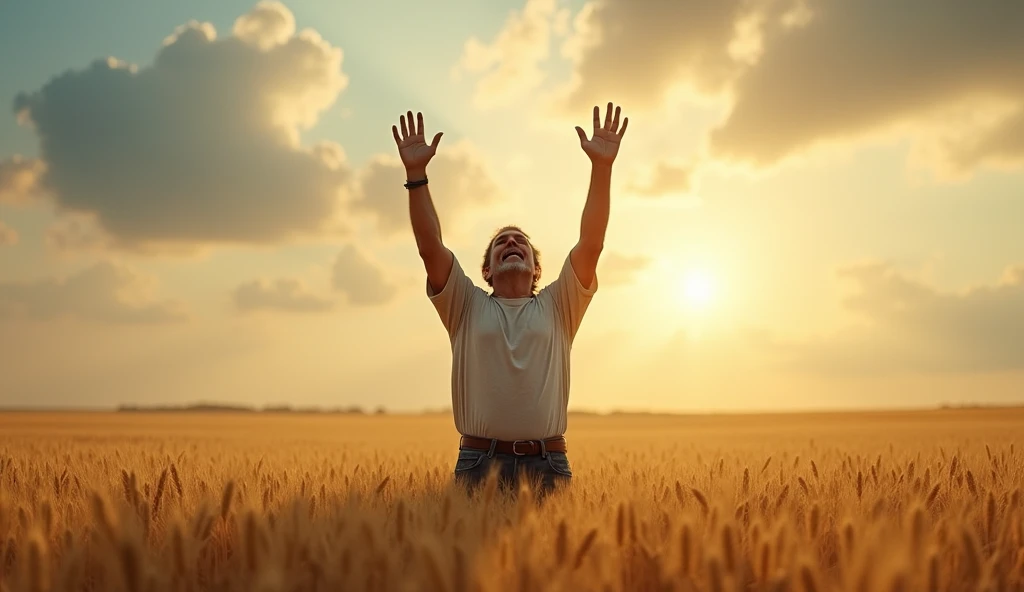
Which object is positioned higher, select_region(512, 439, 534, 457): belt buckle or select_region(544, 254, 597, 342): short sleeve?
select_region(544, 254, 597, 342): short sleeve

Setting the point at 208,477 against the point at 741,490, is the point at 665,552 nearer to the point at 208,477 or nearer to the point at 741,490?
the point at 741,490

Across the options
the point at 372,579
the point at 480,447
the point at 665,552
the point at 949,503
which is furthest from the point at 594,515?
the point at 949,503

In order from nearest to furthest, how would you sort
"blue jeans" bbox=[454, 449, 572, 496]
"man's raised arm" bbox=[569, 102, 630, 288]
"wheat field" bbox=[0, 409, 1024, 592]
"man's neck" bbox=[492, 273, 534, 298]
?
"wheat field" bbox=[0, 409, 1024, 592]
"blue jeans" bbox=[454, 449, 572, 496]
"man's raised arm" bbox=[569, 102, 630, 288]
"man's neck" bbox=[492, 273, 534, 298]

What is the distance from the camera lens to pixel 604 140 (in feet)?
16.4

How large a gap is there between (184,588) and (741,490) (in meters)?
2.97

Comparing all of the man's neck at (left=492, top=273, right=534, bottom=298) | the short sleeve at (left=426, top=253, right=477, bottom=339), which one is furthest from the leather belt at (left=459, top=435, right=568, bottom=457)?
the man's neck at (left=492, top=273, right=534, bottom=298)

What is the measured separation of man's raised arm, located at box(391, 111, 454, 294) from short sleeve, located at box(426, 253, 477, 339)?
4 centimetres

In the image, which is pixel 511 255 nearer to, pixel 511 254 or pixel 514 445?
pixel 511 254

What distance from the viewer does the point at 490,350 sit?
4707 millimetres

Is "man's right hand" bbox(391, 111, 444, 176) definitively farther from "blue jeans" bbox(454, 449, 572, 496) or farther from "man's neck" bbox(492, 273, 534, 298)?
"blue jeans" bbox(454, 449, 572, 496)

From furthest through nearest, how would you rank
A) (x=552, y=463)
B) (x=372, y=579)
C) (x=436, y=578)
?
(x=552, y=463) → (x=372, y=579) → (x=436, y=578)

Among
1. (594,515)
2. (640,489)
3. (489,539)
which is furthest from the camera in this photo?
(640,489)

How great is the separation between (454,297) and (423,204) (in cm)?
64

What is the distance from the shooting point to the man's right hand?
15.9 ft
